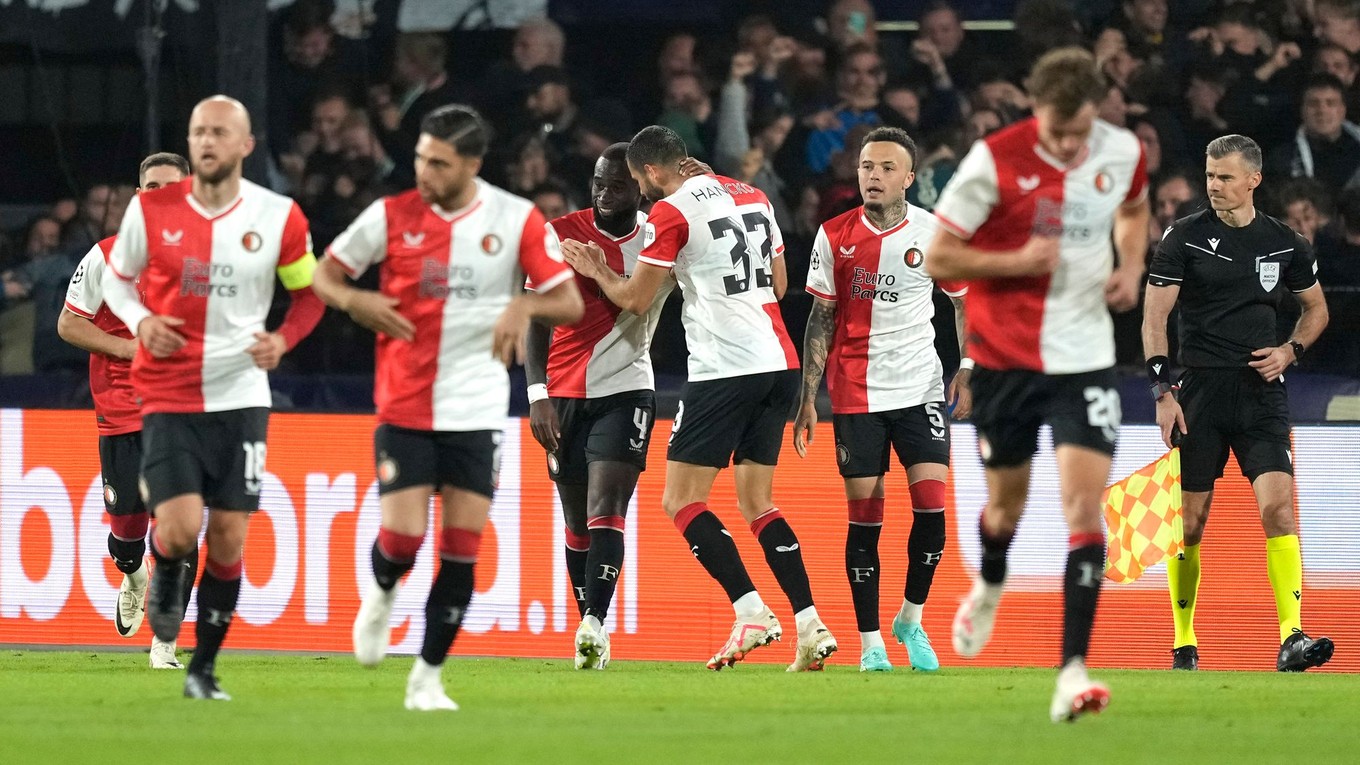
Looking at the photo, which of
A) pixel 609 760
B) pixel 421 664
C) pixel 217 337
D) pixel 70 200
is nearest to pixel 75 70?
pixel 70 200

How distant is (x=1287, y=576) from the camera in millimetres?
9016

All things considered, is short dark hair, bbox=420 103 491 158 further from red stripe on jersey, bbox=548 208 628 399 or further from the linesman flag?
the linesman flag

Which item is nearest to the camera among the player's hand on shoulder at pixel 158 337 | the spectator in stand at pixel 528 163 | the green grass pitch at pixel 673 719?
the green grass pitch at pixel 673 719

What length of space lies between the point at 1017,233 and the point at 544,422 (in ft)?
9.16

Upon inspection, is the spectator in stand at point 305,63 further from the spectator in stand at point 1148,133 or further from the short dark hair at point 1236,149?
the short dark hair at point 1236,149

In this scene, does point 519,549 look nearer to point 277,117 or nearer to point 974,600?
point 974,600

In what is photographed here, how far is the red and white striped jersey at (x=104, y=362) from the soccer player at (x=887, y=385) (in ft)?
11.0

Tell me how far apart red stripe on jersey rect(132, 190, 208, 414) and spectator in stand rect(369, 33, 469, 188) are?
24.4 feet

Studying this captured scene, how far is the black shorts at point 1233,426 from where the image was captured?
908cm

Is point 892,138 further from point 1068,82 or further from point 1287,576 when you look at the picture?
point 1287,576

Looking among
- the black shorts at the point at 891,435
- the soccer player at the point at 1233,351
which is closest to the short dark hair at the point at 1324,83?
the soccer player at the point at 1233,351

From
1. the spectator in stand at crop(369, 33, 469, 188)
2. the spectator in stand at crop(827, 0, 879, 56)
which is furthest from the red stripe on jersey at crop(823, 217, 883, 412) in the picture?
the spectator in stand at crop(369, 33, 469, 188)

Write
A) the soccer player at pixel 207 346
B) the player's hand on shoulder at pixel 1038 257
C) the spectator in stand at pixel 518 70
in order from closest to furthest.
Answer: the player's hand on shoulder at pixel 1038 257, the soccer player at pixel 207 346, the spectator in stand at pixel 518 70

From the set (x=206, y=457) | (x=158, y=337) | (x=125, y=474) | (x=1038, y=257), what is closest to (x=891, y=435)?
(x=1038, y=257)
